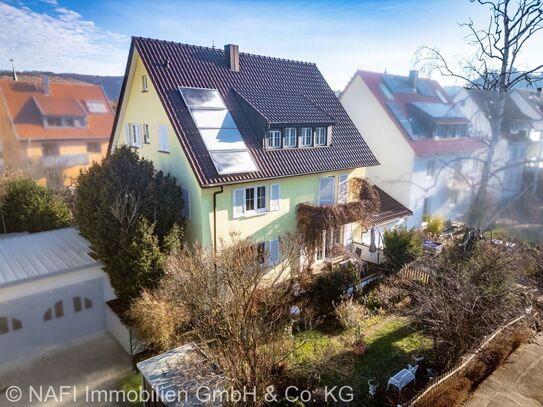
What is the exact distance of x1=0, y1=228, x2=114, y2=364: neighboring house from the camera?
39.7 ft

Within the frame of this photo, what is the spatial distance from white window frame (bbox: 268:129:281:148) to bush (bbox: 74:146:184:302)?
4.76 m

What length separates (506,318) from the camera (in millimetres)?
10367

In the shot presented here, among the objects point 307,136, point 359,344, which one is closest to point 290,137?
point 307,136

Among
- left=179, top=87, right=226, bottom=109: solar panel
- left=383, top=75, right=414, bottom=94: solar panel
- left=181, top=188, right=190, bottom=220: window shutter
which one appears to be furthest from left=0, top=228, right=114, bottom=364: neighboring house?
left=383, top=75, right=414, bottom=94: solar panel

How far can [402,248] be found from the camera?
1661 cm

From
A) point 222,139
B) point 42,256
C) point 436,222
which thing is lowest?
point 42,256

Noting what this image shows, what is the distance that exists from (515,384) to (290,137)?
480 inches

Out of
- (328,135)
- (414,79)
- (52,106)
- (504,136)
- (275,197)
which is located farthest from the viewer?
(52,106)

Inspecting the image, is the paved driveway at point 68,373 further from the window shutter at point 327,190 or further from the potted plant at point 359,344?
the window shutter at point 327,190

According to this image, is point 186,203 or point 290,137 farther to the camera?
point 290,137

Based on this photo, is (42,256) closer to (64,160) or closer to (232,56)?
(232,56)

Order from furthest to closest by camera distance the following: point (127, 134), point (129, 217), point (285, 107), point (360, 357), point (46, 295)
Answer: point (127, 134) < point (285, 107) < point (46, 295) < point (129, 217) < point (360, 357)

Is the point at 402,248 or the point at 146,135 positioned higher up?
the point at 146,135

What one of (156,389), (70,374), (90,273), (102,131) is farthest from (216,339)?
(102,131)
